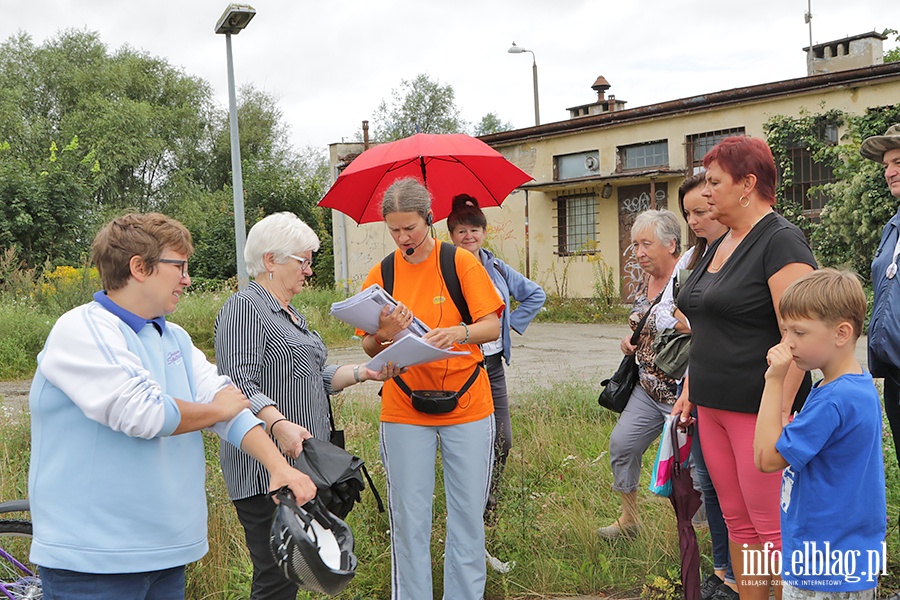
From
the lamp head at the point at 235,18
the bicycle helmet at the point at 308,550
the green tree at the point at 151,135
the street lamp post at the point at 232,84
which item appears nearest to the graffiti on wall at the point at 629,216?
the street lamp post at the point at 232,84

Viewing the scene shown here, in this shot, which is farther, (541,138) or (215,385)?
(541,138)

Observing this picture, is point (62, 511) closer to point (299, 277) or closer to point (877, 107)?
point (299, 277)

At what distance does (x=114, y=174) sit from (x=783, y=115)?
29.1 meters

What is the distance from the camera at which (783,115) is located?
1652 centimetres

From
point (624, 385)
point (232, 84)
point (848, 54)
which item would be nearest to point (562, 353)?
point (232, 84)

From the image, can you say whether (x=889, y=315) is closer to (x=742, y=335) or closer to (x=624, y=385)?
(x=742, y=335)

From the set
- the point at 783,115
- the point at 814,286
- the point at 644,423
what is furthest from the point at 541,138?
the point at 814,286

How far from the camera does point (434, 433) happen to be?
3.82 meters

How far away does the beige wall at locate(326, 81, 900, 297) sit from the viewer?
1611 centimetres

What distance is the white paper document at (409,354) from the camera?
11.2ft

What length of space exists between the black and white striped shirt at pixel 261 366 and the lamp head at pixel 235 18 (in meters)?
8.66

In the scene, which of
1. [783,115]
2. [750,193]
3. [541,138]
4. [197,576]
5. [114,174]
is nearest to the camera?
[750,193]

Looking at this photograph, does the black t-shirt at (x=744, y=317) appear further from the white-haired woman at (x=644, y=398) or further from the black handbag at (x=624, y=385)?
the black handbag at (x=624, y=385)

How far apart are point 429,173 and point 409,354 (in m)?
2.38
